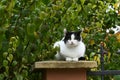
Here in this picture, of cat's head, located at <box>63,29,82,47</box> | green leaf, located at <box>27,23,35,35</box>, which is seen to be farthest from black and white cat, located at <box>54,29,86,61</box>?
green leaf, located at <box>27,23,35,35</box>

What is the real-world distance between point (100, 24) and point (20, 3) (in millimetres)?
1083

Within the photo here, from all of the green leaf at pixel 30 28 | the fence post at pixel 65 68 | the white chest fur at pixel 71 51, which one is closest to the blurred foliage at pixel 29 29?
the green leaf at pixel 30 28

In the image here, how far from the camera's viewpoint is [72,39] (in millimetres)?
3461

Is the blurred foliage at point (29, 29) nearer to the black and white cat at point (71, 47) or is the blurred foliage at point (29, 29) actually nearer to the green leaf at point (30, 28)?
the green leaf at point (30, 28)

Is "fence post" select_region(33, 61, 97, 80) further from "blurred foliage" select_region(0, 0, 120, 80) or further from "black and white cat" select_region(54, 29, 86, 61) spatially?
"blurred foliage" select_region(0, 0, 120, 80)

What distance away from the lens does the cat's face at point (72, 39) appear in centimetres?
342

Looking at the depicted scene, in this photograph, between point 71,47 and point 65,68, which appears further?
point 71,47

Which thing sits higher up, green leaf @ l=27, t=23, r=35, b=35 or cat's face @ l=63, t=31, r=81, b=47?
green leaf @ l=27, t=23, r=35, b=35

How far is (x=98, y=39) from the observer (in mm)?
4496

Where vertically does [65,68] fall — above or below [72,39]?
below

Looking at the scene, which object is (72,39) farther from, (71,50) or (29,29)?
(29,29)

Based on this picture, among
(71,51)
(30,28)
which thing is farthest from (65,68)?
(30,28)

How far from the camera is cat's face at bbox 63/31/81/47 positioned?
11.2ft

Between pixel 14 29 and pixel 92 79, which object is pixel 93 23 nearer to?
pixel 92 79
